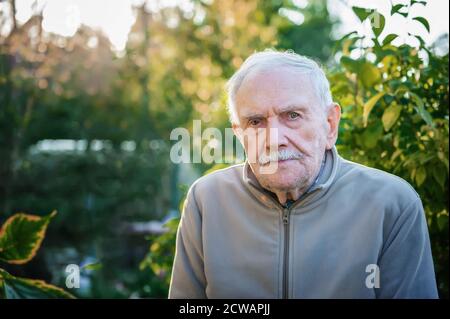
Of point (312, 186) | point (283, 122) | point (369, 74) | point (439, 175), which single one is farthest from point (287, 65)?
point (439, 175)

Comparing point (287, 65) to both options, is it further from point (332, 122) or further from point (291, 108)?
point (332, 122)

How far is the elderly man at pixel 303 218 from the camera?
1.91 m

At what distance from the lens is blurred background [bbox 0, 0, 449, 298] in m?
2.61

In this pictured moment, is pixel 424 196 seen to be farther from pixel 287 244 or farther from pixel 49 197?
pixel 49 197

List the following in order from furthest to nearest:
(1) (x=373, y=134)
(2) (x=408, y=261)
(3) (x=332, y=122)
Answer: (1) (x=373, y=134)
(3) (x=332, y=122)
(2) (x=408, y=261)

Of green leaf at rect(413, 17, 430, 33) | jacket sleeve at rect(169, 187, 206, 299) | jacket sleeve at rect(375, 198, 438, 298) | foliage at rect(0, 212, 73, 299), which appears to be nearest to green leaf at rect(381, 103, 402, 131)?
green leaf at rect(413, 17, 430, 33)

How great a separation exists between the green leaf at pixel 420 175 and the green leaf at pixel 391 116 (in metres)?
0.23

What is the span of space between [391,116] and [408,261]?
781mm

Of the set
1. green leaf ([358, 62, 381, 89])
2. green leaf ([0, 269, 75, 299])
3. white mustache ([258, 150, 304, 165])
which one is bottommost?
green leaf ([0, 269, 75, 299])

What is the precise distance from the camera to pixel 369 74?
264 centimetres

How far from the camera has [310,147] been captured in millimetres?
2000

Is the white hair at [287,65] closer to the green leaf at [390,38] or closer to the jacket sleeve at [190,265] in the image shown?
the jacket sleeve at [190,265]

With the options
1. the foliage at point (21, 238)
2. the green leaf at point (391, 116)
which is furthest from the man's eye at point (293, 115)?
the foliage at point (21, 238)

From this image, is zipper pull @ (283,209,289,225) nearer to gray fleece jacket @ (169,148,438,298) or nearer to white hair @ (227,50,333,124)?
gray fleece jacket @ (169,148,438,298)
